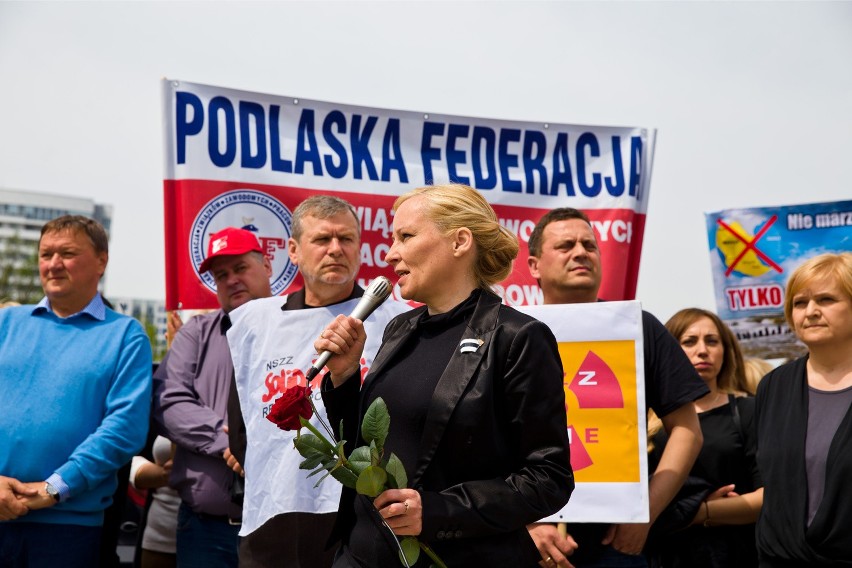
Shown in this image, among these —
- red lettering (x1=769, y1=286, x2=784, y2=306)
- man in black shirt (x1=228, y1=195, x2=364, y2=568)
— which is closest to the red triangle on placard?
man in black shirt (x1=228, y1=195, x2=364, y2=568)

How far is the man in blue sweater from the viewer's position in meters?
4.85

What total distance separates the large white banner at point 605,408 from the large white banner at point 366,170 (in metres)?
1.98

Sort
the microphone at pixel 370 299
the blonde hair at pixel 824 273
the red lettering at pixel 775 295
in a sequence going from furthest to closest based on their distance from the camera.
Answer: the red lettering at pixel 775 295 → the blonde hair at pixel 824 273 → the microphone at pixel 370 299

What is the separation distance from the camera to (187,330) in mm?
5531

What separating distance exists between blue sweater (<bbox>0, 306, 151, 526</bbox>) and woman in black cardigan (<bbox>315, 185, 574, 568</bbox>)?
7.26ft

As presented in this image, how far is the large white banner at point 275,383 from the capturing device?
168 inches

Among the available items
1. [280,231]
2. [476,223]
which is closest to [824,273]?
[476,223]

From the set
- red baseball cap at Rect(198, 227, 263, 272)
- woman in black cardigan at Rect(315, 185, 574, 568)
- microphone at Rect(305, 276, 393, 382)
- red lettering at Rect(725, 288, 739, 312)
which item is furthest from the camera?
red lettering at Rect(725, 288, 739, 312)

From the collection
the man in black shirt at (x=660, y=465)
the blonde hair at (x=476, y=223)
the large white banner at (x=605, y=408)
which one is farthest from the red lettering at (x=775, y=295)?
the blonde hair at (x=476, y=223)

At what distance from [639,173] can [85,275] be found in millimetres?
3702

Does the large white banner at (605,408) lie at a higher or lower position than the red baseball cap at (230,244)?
lower

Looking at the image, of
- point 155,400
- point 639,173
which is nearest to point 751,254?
point 639,173

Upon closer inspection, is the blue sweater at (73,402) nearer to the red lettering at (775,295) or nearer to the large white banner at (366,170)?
the large white banner at (366,170)

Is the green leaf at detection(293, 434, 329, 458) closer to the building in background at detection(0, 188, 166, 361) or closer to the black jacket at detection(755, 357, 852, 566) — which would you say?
the black jacket at detection(755, 357, 852, 566)
